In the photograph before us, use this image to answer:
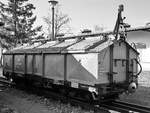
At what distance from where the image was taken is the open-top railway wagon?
287 inches

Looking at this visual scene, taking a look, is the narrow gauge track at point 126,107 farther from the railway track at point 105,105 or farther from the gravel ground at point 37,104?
the gravel ground at point 37,104

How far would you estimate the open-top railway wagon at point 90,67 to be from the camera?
7.29m

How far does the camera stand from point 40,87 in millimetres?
10930

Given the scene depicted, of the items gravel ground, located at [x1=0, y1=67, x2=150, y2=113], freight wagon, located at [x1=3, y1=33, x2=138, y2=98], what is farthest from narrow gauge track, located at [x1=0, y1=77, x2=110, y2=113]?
freight wagon, located at [x1=3, y1=33, x2=138, y2=98]

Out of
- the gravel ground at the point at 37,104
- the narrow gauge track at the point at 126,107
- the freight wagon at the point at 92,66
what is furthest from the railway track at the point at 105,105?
the freight wagon at the point at 92,66

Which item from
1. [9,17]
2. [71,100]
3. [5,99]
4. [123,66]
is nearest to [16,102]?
[5,99]

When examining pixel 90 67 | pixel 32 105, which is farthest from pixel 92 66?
pixel 32 105

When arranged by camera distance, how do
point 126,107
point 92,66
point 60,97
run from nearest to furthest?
point 92,66 < point 126,107 < point 60,97

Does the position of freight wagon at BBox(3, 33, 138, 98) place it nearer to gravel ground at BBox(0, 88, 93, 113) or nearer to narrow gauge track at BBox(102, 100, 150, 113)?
narrow gauge track at BBox(102, 100, 150, 113)

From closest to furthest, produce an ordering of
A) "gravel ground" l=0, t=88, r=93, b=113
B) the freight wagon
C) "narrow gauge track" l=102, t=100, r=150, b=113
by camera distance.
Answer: "narrow gauge track" l=102, t=100, r=150, b=113, the freight wagon, "gravel ground" l=0, t=88, r=93, b=113

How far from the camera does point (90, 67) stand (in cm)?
734

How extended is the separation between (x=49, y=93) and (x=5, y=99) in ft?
7.00

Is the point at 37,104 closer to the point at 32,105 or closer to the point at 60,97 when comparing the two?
the point at 32,105

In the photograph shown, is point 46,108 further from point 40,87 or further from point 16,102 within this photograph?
point 40,87
